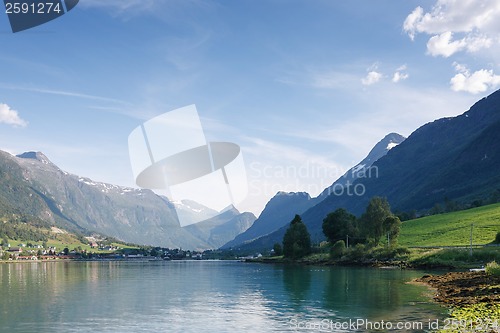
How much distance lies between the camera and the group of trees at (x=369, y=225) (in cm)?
15612

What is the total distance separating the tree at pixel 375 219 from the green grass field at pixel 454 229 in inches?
398

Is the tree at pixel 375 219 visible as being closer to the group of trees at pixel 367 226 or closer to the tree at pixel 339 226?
the group of trees at pixel 367 226

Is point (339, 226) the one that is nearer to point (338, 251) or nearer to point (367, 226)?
point (338, 251)

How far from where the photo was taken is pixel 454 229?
158 meters

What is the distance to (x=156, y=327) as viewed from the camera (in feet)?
129

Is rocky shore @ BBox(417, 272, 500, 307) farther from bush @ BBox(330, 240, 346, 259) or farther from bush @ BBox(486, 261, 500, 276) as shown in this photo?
bush @ BBox(330, 240, 346, 259)

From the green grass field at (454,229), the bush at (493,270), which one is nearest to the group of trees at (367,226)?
the green grass field at (454,229)

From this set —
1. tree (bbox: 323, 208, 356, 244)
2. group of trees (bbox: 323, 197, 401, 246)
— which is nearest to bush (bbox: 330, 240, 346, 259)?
group of trees (bbox: 323, 197, 401, 246)

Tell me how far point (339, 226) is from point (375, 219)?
31.9m

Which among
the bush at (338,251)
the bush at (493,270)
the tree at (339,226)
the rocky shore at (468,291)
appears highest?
the tree at (339,226)

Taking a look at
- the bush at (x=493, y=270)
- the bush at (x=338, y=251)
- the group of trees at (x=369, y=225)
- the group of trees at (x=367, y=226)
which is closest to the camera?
the bush at (x=493, y=270)

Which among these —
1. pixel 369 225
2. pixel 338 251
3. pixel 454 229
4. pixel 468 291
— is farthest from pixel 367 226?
pixel 468 291

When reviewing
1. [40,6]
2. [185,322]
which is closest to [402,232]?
[185,322]

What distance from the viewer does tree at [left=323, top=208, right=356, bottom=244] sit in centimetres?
18825
